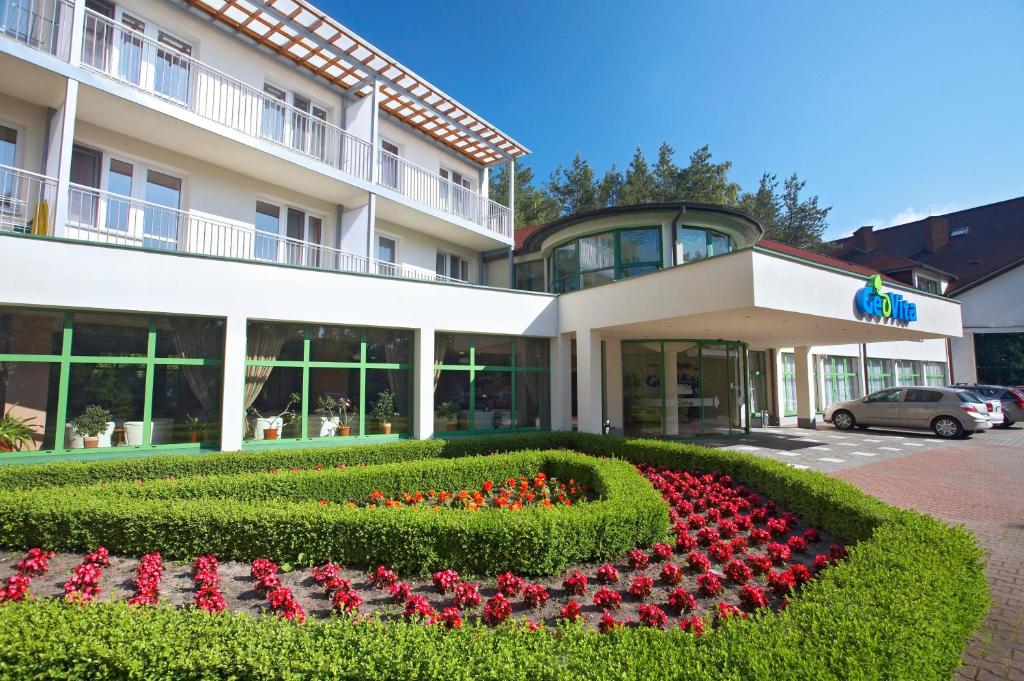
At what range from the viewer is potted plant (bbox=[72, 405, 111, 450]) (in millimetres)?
8547

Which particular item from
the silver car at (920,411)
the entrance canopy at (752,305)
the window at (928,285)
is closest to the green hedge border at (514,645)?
the entrance canopy at (752,305)

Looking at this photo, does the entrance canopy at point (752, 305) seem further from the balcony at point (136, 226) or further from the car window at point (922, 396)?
the balcony at point (136, 226)

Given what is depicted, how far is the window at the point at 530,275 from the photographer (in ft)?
62.4

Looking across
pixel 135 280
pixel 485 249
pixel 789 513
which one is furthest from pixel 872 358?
pixel 135 280

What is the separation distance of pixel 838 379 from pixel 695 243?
13.8 meters

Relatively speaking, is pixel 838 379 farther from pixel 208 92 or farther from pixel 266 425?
pixel 208 92

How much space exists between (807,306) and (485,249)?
11.5 m

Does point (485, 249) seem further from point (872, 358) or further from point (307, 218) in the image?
point (872, 358)

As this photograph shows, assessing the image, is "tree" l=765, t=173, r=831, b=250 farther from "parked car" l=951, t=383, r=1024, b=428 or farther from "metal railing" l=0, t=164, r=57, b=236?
"metal railing" l=0, t=164, r=57, b=236

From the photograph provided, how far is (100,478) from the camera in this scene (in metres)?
7.48

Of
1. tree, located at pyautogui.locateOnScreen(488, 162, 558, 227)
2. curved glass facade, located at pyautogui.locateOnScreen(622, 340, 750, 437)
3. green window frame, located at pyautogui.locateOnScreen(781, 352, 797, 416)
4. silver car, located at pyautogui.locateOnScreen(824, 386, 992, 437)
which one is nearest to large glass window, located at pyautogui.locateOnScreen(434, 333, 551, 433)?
curved glass facade, located at pyautogui.locateOnScreen(622, 340, 750, 437)

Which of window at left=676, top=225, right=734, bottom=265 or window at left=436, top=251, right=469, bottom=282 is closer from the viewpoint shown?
window at left=676, top=225, right=734, bottom=265

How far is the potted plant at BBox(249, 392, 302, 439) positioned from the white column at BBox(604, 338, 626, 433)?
888 cm

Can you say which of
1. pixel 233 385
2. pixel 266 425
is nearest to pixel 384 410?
pixel 266 425
